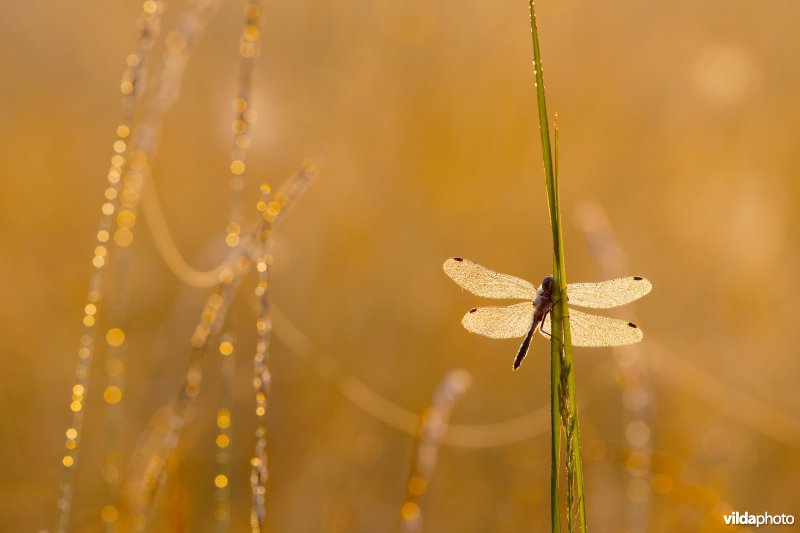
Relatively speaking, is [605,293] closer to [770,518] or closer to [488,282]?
[488,282]

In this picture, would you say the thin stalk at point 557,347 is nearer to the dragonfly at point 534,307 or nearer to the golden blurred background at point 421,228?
the dragonfly at point 534,307

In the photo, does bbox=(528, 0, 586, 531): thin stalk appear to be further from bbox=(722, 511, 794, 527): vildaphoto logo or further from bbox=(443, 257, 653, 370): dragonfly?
bbox=(722, 511, 794, 527): vildaphoto logo

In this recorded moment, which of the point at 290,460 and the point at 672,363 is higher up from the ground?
the point at 672,363

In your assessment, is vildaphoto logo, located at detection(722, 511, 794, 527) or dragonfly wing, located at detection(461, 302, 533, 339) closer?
dragonfly wing, located at detection(461, 302, 533, 339)

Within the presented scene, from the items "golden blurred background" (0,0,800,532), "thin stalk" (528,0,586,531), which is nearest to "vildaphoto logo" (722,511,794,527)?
"golden blurred background" (0,0,800,532)

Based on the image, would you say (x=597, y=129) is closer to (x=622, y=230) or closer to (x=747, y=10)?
(x=622, y=230)

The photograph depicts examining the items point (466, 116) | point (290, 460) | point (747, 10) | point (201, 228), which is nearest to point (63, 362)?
point (201, 228)
